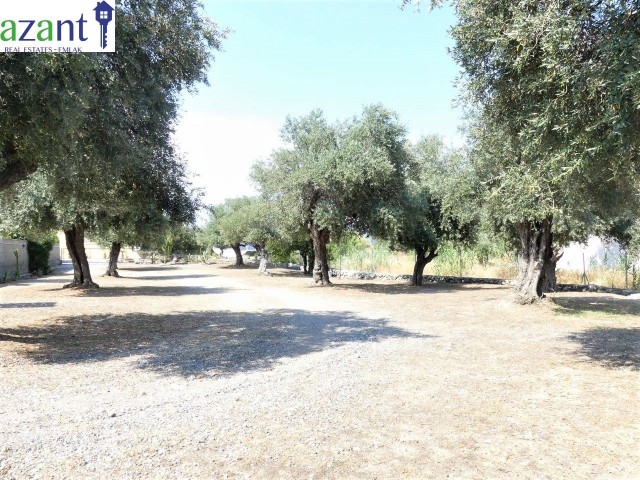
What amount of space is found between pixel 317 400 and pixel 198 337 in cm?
460

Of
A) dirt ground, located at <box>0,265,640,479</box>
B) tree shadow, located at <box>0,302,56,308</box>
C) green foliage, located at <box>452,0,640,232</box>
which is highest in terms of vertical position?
green foliage, located at <box>452,0,640,232</box>

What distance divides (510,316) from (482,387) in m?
7.30

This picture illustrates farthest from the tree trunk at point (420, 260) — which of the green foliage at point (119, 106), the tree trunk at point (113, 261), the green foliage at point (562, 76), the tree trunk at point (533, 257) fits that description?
the tree trunk at point (113, 261)

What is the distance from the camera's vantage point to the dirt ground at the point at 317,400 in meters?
3.76

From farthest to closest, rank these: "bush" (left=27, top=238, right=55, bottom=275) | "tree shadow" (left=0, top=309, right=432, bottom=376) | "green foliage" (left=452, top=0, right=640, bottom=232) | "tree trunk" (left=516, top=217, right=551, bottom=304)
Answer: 1. "bush" (left=27, top=238, right=55, bottom=275)
2. "tree trunk" (left=516, top=217, right=551, bottom=304)
3. "tree shadow" (left=0, top=309, right=432, bottom=376)
4. "green foliage" (left=452, top=0, right=640, bottom=232)

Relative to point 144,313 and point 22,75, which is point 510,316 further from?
point 22,75

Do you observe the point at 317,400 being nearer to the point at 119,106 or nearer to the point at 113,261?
the point at 119,106

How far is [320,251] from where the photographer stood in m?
24.4

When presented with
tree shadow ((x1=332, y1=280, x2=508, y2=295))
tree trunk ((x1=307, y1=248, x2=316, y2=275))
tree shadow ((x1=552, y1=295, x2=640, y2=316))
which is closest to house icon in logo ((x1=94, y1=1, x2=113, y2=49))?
tree shadow ((x1=552, y1=295, x2=640, y2=316))

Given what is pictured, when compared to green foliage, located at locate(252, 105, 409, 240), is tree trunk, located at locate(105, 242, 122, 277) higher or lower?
lower

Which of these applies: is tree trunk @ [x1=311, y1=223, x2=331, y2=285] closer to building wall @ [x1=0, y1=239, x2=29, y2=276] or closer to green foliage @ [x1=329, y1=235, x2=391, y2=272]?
green foliage @ [x1=329, y1=235, x2=391, y2=272]

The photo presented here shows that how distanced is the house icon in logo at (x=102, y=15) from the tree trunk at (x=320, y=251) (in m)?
16.1

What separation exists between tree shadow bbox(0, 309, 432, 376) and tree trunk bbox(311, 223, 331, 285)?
10753 millimetres

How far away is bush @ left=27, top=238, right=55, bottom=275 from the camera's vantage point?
97.0 feet
